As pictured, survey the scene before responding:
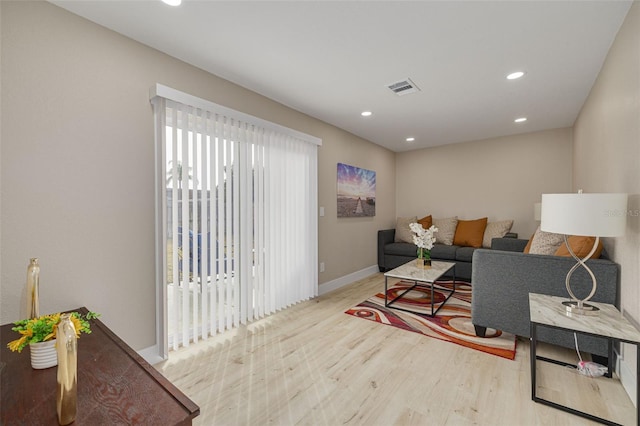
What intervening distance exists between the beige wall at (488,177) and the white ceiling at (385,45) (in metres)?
1.30

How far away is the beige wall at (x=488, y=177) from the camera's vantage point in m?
4.45

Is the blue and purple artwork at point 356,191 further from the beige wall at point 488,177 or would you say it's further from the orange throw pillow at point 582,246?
the orange throw pillow at point 582,246

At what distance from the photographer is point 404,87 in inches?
112

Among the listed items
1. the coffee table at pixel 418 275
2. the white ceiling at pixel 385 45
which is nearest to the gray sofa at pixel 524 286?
the coffee table at pixel 418 275

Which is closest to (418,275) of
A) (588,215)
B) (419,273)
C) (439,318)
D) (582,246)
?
(419,273)

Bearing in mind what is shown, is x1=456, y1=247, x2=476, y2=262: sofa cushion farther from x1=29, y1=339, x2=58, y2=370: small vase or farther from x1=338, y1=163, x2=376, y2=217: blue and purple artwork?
x1=29, y1=339, x2=58, y2=370: small vase

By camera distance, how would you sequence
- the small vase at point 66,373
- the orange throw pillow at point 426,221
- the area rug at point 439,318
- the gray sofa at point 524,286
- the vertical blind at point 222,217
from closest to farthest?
the small vase at point 66,373 → the gray sofa at point 524,286 → the vertical blind at point 222,217 → the area rug at point 439,318 → the orange throw pillow at point 426,221

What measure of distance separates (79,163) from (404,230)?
4.64m

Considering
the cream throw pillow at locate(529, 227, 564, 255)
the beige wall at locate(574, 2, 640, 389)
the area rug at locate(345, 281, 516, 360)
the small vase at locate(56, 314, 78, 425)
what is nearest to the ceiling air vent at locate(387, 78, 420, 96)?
the beige wall at locate(574, 2, 640, 389)

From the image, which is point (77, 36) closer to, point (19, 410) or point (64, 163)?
point (64, 163)

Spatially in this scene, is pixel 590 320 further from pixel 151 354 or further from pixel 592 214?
pixel 151 354

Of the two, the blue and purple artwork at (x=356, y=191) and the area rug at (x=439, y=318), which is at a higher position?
the blue and purple artwork at (x=356, y=191)

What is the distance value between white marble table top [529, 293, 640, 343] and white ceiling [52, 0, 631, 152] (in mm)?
1849

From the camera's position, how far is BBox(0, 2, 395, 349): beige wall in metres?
1.58
